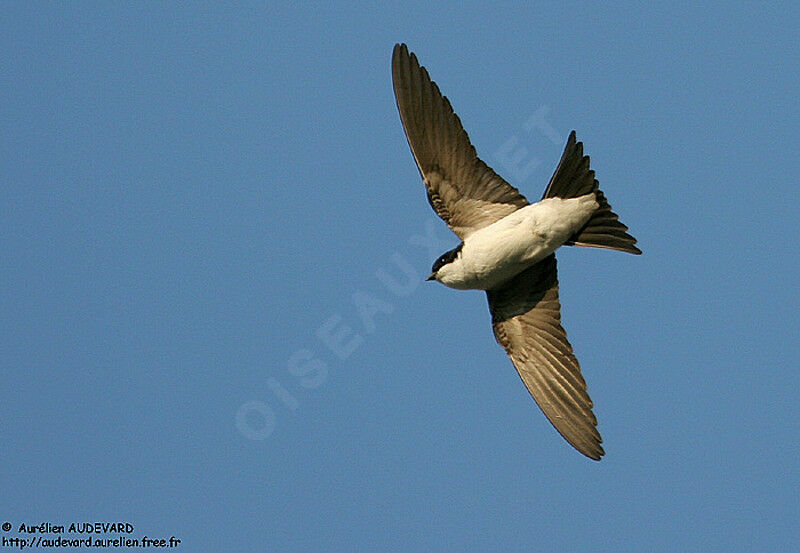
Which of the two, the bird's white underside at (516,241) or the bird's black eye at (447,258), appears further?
the bird's black eye at (447,258)

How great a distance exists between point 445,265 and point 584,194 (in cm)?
94

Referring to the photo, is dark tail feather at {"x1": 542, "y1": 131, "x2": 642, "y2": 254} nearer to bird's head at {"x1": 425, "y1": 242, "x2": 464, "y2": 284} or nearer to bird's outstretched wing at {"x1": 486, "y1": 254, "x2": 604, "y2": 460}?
bird's outstretched wing at {"x1": 486, "y1": 254, "x2": 604, "y2": 460}

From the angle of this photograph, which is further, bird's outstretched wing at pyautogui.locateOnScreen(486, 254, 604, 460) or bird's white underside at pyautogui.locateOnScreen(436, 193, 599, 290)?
bird's outstretched wing at pyautogui.locateOnScreen(486, 254, 604, 460)

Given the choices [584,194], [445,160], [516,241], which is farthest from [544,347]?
[445,160]

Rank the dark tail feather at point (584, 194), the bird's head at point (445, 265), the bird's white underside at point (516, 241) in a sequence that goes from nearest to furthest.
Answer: the dark tail feather at point (584, 194), the bird's white underside at point (516, 241), the bird's head at point (445, 265)

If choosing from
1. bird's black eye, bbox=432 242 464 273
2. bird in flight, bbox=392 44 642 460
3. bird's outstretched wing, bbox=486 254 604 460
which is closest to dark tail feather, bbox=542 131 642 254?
bird in flight, bbox=392 44 642 460

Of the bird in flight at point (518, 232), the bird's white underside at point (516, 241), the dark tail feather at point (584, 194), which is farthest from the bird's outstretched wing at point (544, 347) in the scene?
the dark tail feather at point (584, 194)

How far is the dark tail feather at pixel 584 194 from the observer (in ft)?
20.2

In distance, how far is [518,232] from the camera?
6410mm

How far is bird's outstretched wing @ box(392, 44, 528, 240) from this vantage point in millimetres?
6203

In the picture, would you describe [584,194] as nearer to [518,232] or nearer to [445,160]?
[518,232]

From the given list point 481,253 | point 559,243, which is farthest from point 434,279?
point 559,243

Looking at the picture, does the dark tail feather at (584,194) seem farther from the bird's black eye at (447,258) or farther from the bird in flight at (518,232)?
the bird's black eye at (447,258)

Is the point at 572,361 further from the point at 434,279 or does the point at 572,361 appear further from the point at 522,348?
the point at 434,279
